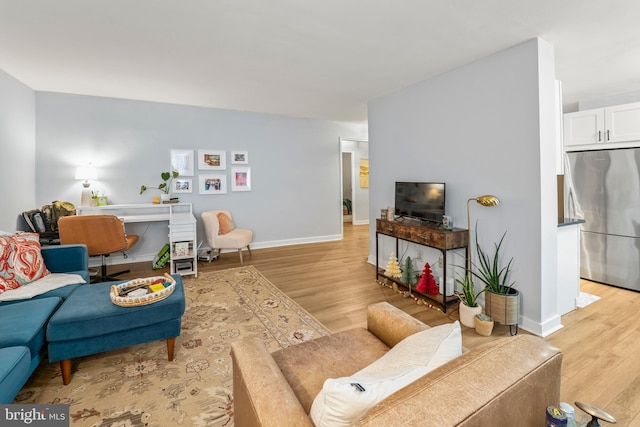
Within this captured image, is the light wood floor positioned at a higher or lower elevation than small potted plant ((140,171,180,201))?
lower

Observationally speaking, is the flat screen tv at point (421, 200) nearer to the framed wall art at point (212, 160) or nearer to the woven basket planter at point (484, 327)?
the woven basket planter at point (484, 327)

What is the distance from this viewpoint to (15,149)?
3.69m

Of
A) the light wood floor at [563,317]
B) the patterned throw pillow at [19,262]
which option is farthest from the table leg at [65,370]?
the light wood floor at [563,317]

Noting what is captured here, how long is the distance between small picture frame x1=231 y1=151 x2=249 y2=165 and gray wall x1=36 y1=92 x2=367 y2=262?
0.08 meters

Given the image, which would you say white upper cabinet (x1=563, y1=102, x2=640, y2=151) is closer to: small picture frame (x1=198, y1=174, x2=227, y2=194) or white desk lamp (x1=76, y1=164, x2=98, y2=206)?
small picture frame (x1=198, y1=174, x2=227, y2=194)

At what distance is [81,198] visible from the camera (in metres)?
4.44

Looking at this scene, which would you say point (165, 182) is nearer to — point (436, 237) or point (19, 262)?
→ point (19, 262)

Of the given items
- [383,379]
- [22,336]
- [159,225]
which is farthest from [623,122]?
[159,225]

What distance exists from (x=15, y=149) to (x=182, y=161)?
196cm

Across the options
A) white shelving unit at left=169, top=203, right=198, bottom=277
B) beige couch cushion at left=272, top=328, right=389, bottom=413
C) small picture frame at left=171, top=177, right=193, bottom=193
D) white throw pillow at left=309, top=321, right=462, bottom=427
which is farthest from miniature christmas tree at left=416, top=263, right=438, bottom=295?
small picture frame at left=171, top=177, right=193, bottom=193

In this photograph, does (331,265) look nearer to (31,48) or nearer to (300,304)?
(300,304)

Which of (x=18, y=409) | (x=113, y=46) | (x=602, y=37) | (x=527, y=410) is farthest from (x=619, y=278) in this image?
(x=113, y=46)

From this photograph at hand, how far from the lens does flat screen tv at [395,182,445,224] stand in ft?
10.8

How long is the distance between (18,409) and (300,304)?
2.15m
